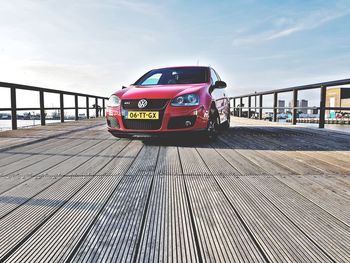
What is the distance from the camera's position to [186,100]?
136 inches

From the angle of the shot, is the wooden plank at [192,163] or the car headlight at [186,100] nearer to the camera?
the wooden plank at [192,163]

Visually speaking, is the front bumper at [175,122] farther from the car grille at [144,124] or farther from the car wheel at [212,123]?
the car wheel at [212,123]

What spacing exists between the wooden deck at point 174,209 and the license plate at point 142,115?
97cm

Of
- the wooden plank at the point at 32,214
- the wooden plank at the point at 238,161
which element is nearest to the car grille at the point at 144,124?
the wooden plank at the point at 238,161

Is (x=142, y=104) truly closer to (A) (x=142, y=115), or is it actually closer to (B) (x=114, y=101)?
(A) (x=142, y=115)

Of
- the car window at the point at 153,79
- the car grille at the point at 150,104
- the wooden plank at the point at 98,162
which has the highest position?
the car window at the point at 153,79

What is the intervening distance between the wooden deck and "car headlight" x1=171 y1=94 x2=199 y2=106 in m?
1.10

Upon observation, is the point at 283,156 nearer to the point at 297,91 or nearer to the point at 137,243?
the point at 137,243

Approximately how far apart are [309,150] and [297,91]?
4027 mm

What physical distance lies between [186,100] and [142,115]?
657 mm

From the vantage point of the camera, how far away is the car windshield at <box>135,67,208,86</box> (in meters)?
4.36

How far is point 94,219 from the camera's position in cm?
118

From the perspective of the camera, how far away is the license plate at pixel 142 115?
134 inches

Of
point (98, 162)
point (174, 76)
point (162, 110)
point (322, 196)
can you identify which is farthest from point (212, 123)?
point (322, 196)
